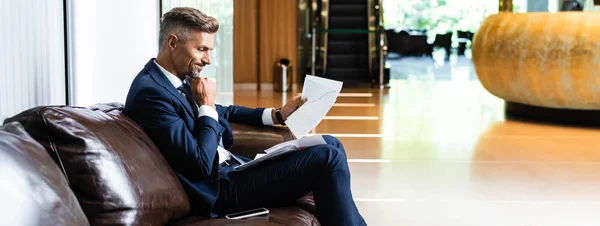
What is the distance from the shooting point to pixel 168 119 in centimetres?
332

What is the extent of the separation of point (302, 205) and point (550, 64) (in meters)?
6.50

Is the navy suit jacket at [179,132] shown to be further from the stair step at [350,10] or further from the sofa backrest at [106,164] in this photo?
the stair step at [350,10]

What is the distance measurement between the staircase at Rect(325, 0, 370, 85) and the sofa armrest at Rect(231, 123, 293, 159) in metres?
11.6

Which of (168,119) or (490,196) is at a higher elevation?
(168,119)

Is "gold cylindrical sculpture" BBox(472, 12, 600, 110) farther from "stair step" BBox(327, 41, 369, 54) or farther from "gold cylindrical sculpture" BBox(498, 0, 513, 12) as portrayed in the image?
"stair step" BBox(327, 41, 369, 54)

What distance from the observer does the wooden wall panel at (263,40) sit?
1481 centimetres

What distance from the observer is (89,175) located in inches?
105

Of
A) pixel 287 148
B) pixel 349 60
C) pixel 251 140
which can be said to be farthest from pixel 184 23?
pixel 349 60

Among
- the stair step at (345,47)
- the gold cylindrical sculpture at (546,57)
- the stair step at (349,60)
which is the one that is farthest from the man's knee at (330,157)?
the stair step at (345,47)

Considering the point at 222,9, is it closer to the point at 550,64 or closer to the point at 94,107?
the point at 550,64

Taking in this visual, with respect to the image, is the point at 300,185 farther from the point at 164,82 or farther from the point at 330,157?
the point at 164,82

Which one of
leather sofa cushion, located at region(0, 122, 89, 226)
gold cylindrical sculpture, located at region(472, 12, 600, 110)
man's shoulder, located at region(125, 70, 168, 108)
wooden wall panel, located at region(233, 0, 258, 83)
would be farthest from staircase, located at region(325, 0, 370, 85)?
leather sofa cushion, located at region(0, 122, 89, 226)

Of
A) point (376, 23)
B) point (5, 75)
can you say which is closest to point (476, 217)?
point (5, 75)

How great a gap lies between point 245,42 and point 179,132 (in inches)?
456
